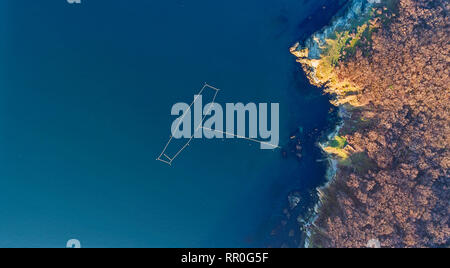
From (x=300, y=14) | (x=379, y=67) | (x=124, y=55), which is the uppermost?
(x=300, y=14)

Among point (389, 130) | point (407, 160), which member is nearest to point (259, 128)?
point (389, 130)

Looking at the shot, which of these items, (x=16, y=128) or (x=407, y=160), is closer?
(x=407, y=160)

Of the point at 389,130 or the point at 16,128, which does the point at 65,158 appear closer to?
the point at 16,128

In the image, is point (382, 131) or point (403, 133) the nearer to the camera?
point (403, 133)

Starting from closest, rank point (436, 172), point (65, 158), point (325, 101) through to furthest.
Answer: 1. point (436, 172)
2. point (325, 101)
3. point (65, 158)

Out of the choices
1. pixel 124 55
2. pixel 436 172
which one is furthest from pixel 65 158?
pixel 436 172

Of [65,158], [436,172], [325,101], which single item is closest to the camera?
[436,172]

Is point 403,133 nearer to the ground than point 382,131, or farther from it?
nearer to the ground

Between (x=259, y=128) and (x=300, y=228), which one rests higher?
(x=259, y=128)
